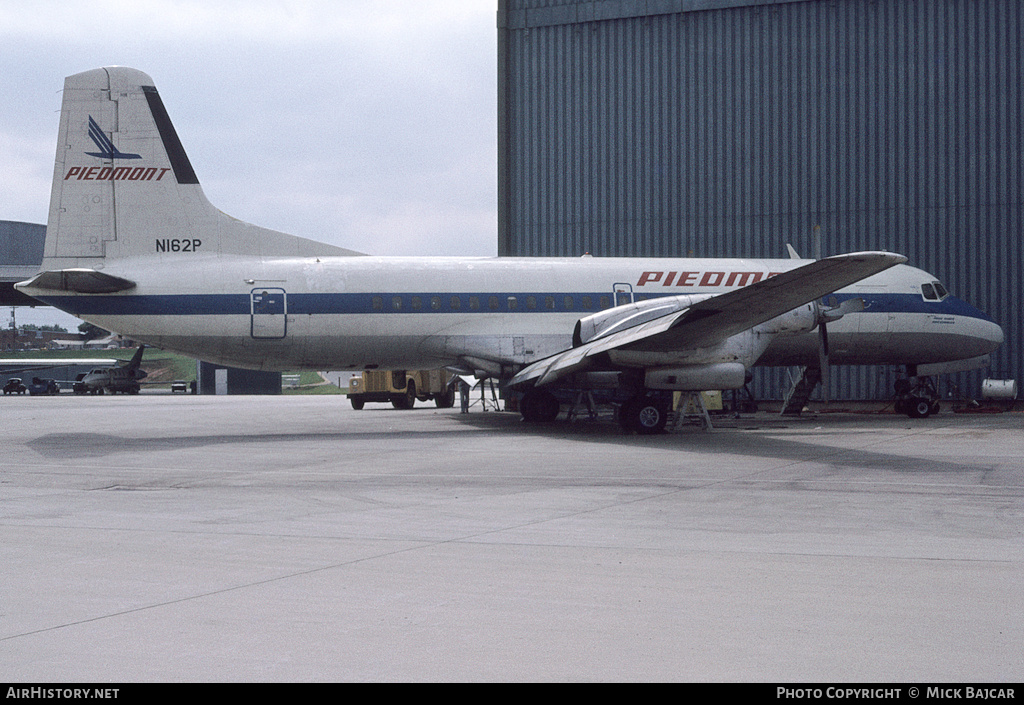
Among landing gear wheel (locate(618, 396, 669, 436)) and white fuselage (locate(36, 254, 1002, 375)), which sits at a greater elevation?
white fuselage (locate(36, 254, 1002, 375))

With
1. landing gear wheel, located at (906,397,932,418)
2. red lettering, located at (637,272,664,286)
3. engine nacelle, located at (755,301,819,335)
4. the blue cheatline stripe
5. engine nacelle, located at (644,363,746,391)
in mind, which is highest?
red lettering, located at (637,272,664,286)

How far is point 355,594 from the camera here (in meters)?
→ 6.03

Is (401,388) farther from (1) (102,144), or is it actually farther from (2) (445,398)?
(1) (102,144)

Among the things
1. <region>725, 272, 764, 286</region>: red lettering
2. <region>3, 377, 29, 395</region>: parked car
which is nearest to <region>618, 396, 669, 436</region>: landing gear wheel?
<region>725, 272, 764, 286</region>: red lettering

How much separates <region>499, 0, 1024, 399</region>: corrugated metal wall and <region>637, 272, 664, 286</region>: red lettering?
9.71 metres

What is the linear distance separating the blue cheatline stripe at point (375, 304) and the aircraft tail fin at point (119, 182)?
1.22 meters

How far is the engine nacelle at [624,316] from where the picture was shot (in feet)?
68.4

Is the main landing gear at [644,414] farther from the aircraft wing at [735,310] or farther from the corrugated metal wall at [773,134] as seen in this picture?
the corrugated metal wall at [773,134]

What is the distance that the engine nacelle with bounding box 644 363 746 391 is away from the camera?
19766 millimetres

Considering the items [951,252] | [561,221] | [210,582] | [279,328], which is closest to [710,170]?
[561,221]

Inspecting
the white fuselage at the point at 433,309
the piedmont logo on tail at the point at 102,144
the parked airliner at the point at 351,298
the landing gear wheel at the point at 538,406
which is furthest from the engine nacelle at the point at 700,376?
the piedmont logo on tail at the point at 102,144

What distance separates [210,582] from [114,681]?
6.92ft

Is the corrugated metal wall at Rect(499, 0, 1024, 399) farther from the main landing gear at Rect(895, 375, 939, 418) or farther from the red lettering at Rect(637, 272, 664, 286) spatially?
the red lettering at Rect(637, 272, 664, 286)

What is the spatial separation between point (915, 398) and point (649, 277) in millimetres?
8671
